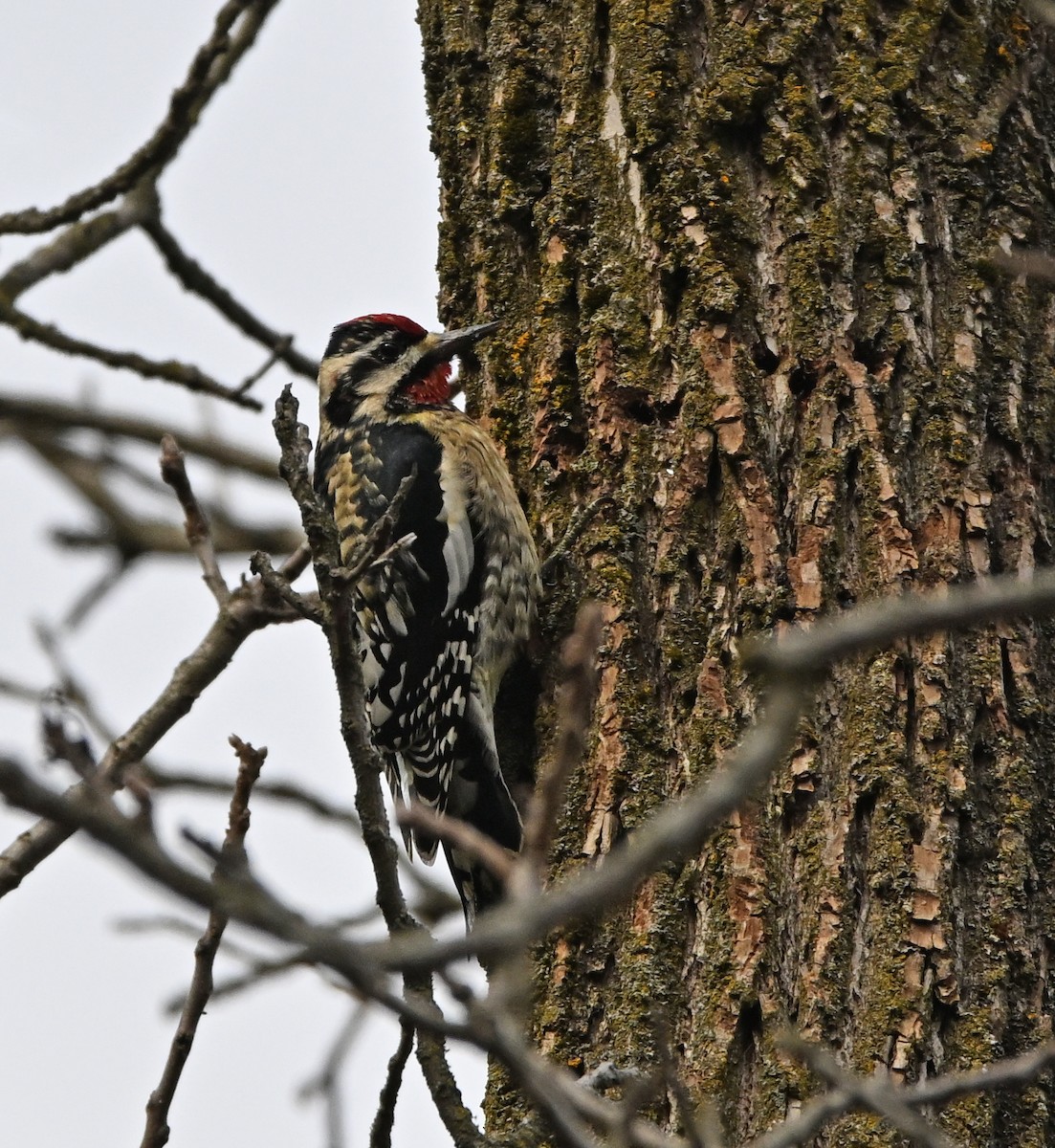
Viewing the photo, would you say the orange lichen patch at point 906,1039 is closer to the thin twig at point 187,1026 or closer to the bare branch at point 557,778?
the thin twig at point 187,1026

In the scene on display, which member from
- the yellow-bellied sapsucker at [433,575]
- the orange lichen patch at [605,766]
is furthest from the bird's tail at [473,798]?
the orange lichen patch at [605,766]

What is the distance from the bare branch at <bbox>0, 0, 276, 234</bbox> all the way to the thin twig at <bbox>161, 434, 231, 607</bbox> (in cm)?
48

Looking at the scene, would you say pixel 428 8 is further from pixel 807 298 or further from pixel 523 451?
pixel 807 298

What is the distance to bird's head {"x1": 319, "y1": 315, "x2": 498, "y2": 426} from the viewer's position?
15.7ft

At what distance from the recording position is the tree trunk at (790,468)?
2.62 m

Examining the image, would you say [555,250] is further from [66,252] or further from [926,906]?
[926,906]

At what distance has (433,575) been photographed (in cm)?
429

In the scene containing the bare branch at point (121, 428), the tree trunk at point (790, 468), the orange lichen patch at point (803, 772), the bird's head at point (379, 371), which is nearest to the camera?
the tree trunk at point (790, 468)

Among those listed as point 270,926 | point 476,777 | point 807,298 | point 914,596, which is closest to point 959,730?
point 914,596

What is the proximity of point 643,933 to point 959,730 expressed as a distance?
65cm

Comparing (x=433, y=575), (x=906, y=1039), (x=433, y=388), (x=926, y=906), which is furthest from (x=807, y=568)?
(x=433, y=388)

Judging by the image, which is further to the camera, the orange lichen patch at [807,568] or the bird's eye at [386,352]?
the bird's eye at [386,352]

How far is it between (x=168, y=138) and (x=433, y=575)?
1633 millimetres

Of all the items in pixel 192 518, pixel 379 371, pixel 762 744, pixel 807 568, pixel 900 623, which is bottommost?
pixel 762 744
